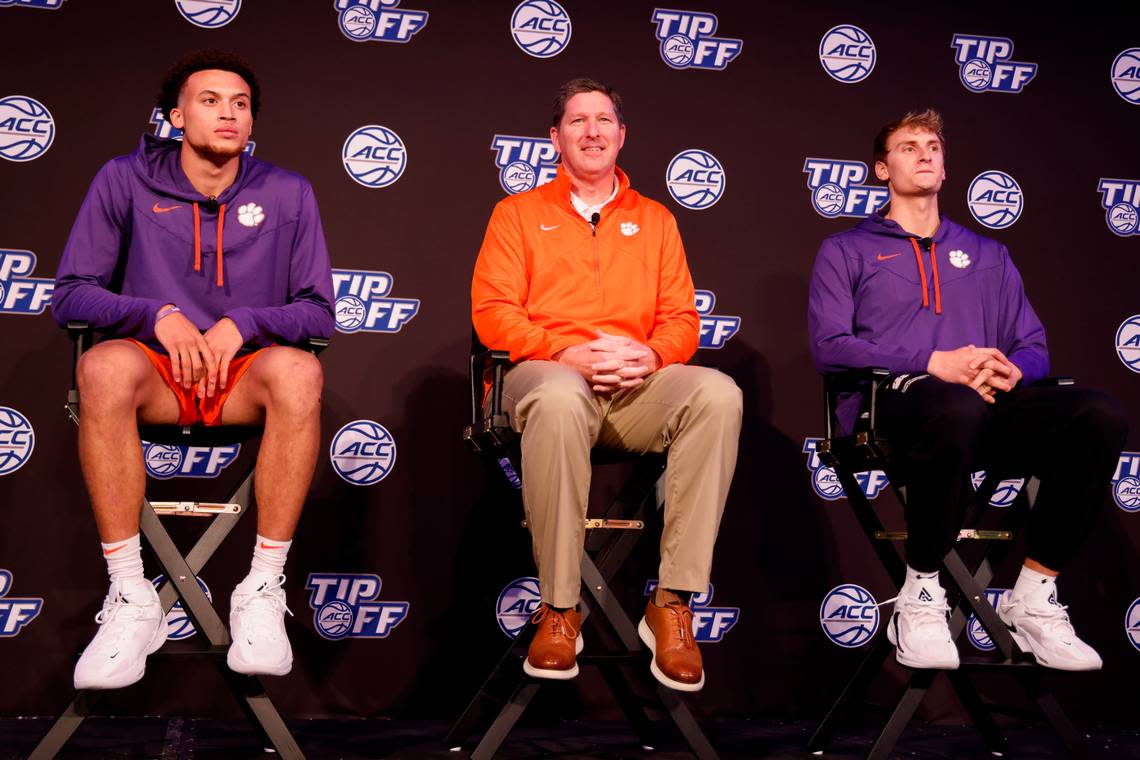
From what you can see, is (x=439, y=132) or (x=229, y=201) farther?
(x=439, y=132)

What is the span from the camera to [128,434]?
2.46 metres

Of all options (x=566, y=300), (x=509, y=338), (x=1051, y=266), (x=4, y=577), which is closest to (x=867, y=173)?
(x=1051, y=266)

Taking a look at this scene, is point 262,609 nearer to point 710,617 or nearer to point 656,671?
point 656,671

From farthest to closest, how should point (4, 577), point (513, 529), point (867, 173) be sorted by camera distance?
point (867, 173), point (513, 529), point (4, 577)

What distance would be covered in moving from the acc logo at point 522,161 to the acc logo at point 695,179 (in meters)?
0.42

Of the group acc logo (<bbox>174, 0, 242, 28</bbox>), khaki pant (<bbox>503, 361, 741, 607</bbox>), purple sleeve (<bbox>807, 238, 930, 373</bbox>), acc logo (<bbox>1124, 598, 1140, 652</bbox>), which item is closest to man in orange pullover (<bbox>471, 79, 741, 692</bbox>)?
khaki pant (<bbox>503, 361, 741, 607</bbox>)

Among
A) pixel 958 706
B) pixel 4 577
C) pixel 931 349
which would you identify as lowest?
pixel 958 706

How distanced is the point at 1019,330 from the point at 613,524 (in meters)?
1.44

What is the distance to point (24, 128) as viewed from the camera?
344 cm

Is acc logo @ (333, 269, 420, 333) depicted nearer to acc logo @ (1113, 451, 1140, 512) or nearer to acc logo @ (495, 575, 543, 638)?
acc logo @ (495, 575, 543, 638)

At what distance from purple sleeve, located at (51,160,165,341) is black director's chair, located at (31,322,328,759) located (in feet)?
→ 0.27

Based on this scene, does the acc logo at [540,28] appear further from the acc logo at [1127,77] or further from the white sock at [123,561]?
the white sock at [123,561]

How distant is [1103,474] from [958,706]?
1.20 meters

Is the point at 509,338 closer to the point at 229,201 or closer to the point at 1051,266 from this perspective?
the point at 229,201
